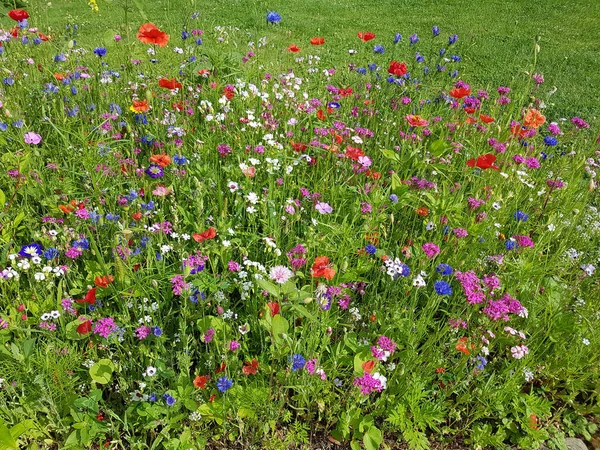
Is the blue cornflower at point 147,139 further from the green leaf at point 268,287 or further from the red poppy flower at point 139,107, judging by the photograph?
the green leaf at point 268,287

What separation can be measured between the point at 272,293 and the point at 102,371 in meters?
0.76

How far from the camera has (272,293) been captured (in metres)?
1.46

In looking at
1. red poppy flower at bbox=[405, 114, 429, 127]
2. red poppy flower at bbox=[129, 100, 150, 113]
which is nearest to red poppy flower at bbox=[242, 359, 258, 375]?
red poppy flower at bbox=[405, 114, 429, 127]

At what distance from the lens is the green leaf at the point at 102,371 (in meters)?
1.68

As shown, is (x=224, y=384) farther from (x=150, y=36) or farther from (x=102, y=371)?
(x=150, y=36)

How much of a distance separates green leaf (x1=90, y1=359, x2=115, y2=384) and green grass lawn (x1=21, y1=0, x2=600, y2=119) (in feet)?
15.4

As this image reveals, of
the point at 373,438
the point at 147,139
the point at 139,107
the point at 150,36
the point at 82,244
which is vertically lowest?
the point at 373,438

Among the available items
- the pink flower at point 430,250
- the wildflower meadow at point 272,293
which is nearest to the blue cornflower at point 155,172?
the wildflower meadow at point 272,293

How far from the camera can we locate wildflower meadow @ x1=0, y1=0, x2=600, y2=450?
5.62ft

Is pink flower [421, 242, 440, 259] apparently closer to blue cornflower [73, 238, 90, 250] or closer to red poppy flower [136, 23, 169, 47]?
blue cornflower [73, 238, 90, 250]

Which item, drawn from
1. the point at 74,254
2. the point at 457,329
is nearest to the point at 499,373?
the point at 457,329

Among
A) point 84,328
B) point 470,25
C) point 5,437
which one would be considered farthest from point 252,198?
point 470,25

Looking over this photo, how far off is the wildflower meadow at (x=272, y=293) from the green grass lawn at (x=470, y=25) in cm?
325

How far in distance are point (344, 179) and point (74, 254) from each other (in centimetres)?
144
